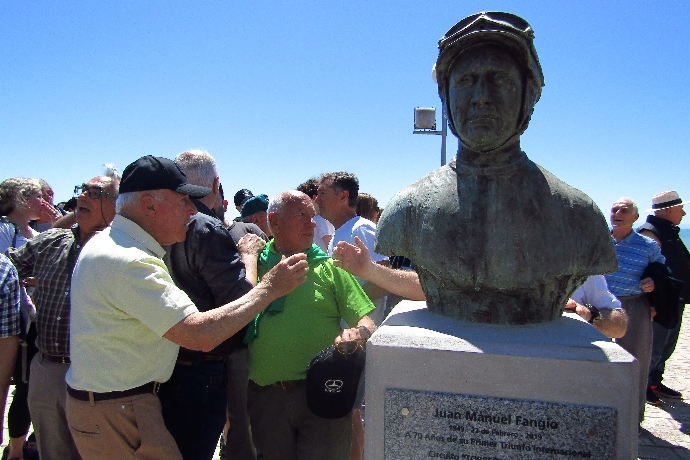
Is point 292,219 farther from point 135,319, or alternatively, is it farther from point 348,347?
point 135,319

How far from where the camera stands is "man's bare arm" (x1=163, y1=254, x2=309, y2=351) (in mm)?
2082

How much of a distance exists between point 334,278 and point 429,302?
→ 0.62 metres

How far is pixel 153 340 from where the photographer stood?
87.0 inches

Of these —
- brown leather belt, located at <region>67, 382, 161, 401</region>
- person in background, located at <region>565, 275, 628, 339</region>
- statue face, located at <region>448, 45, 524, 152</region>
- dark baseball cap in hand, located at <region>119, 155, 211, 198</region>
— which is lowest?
brown leather belt, located at <region>67, 382, 161, 401</region>

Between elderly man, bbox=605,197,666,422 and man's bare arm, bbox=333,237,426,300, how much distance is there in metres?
2.74

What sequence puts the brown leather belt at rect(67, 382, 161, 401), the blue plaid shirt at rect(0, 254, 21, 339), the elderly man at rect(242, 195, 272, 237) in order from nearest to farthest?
the brown leather belt at rect(67, 382, 161, 401) < the blue plaid shirt at rect(0, 254, 21, 339) < the elderly man at rect(242, 195, 272, 237)

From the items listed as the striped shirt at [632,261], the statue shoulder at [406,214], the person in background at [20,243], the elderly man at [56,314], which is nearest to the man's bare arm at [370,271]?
the statue shoulder at [406,214]

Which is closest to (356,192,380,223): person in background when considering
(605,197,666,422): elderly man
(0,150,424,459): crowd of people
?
(0,150,424,459): crowd of people

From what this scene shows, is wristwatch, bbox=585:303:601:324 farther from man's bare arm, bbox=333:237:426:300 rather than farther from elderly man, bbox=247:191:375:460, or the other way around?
elderly man, bbox=247:191:375:460

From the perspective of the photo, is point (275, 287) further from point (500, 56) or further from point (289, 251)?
point (500, 56)

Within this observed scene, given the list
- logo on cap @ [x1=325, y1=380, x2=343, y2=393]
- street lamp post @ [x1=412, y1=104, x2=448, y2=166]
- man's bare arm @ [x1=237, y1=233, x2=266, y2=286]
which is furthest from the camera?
street lamp post @ [x1=412, y1=104, x2=448, y2=166]

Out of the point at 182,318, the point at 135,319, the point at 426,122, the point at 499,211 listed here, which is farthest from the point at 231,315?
the point at 426,122

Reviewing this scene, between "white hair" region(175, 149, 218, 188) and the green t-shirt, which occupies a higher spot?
"white hair" region(175, 149, 218, 188)

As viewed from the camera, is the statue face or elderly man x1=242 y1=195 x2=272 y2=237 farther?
elderly man x1=242 y1=195 x2=272 y2=237
